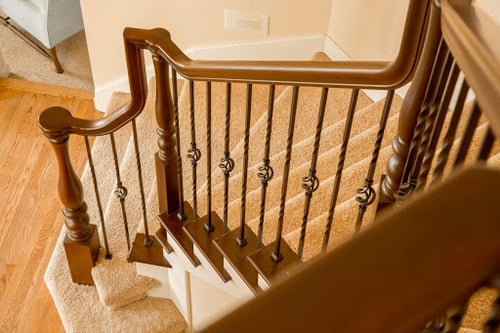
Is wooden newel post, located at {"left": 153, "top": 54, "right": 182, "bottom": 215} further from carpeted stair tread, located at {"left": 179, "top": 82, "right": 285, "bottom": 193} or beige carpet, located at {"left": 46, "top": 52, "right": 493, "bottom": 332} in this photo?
carpeted stair tread, located at {"left": 179, "top": 82, "right": 285, "bottom": 193}

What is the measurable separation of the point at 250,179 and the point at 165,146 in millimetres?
670

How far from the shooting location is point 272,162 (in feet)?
9.40

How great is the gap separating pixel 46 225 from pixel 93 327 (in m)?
0.99

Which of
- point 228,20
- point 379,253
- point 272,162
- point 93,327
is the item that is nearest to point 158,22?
point 228,20

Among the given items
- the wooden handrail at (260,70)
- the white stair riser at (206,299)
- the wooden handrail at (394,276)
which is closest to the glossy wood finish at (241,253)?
the white stair riser at (206,299)

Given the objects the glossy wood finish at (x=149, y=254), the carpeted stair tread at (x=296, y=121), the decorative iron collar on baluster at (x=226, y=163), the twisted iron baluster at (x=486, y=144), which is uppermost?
the twisted iron baluster at (x=486, y=144)

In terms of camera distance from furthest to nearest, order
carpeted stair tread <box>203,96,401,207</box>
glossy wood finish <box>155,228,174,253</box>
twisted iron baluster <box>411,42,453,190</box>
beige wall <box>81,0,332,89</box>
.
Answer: beige wall <box>81,0,332,89</box> → carpeted stair tread <box>203,96,401,207</box> → glossy wood finish <box>155,228,174,253</box> → twisted iron baluster <box>411,42,453,190</box>

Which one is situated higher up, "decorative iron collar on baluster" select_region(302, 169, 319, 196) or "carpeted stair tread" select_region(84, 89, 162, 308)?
"decorative iron collar on baluster" select_region(302, 169, 319, 196)

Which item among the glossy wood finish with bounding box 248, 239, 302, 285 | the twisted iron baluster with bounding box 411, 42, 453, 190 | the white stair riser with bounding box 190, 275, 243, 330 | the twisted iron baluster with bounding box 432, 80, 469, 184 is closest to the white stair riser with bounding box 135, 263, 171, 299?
the white stair riser with bounding box 190, 275, 243, 330

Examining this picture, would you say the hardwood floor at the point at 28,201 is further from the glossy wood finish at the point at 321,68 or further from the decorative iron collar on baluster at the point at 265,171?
the glossy wood finish at the point at 321,68

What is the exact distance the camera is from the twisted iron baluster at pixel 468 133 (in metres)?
0.99

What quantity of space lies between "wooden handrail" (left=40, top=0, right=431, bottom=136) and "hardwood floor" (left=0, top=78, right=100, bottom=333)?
1.36 m

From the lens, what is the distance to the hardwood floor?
10.2ft

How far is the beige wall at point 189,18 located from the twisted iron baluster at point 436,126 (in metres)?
2.11
